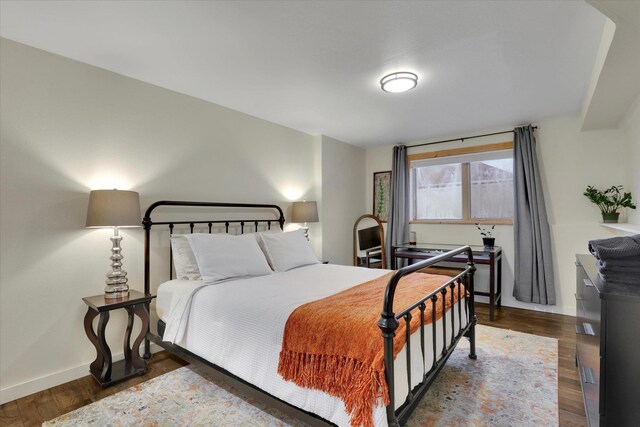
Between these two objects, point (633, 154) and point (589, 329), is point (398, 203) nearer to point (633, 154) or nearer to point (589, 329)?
point (633, 154)

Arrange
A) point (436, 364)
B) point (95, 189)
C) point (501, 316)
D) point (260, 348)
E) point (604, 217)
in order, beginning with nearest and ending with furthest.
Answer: point (260, 348) → point (436, 364) → point (95, 189) → point (604, 217) → point (501, 316)

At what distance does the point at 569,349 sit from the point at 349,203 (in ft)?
10.5

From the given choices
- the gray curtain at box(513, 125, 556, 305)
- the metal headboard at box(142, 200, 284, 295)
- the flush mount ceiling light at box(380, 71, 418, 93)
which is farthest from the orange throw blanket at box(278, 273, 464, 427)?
the gray curtain at box(513, 125, 556, 305)

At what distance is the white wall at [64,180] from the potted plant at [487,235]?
11.7 ft

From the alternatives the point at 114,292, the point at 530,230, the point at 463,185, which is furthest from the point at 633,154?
the point at 114,292

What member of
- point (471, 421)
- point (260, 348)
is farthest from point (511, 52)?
point (260, 348)

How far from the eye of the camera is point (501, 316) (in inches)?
147

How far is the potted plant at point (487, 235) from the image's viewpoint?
4031 mm

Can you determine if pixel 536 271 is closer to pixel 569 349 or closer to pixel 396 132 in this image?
pixel 569 349

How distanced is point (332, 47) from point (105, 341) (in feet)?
8.77

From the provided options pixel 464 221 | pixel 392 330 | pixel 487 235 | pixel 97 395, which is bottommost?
pixel 97 395

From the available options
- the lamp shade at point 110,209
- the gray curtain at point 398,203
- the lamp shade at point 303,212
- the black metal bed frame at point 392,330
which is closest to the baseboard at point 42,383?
the black metal bed frame at point 392,330

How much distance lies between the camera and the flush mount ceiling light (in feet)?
8.54

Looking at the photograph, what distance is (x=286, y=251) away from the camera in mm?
3207
